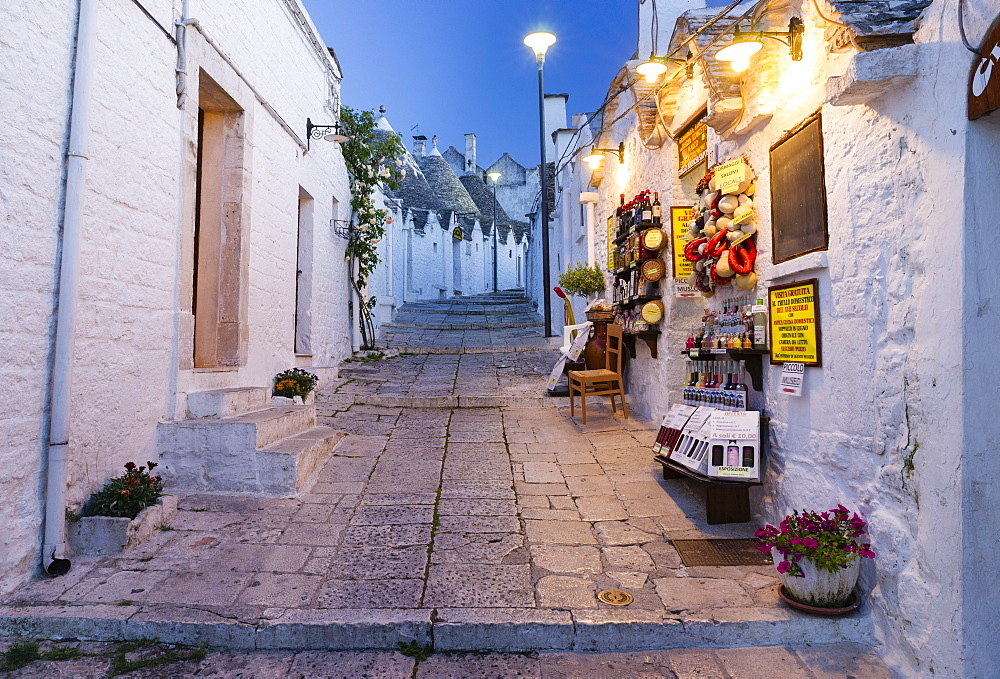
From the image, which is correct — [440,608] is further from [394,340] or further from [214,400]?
[394,340]

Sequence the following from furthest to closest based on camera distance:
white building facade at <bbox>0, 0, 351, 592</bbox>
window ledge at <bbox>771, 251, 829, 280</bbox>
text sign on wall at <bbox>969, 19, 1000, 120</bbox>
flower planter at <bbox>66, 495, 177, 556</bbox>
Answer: flower planter at <bbox>66, 495, 177, 556</bbox>
window ledge at <bbox>771, 251, 829, 280</bbox>
white building facade at <bbox>0, 0, 351, 592</bbox>
text sign on wall at <bbox>969, 19, 1000, 120</bbox>

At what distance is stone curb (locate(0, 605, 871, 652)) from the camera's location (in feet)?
8.64

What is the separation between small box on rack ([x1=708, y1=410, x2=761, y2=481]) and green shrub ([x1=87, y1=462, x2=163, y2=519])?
11.4 feet

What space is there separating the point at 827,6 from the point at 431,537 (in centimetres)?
362

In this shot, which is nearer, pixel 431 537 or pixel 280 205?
pixel 431 537

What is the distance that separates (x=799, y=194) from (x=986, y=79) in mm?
1275

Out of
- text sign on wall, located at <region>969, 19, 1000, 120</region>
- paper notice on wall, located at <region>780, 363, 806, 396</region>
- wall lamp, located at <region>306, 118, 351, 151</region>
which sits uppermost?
wall lamp, located at <region>306, 118, 351, 151</region>

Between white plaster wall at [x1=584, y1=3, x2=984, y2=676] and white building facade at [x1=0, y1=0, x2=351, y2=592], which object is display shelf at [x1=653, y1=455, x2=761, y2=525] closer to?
white plaster wall at [x1=584, y1=3, x2=984, y2=676]

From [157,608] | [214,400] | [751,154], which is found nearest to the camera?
[157,608]

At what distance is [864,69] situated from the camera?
7.80 feet

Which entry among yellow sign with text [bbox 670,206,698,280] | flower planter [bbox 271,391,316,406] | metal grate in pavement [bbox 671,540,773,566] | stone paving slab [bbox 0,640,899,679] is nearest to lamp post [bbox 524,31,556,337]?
yellow sign with text [bbox 670,206,698,280]

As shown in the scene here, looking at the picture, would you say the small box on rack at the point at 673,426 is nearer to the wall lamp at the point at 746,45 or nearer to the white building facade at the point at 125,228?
the wall lamp at the point at 746,45

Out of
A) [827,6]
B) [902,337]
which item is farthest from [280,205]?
[902,337]

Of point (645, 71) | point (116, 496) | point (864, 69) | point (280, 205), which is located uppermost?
point (645, 71)
